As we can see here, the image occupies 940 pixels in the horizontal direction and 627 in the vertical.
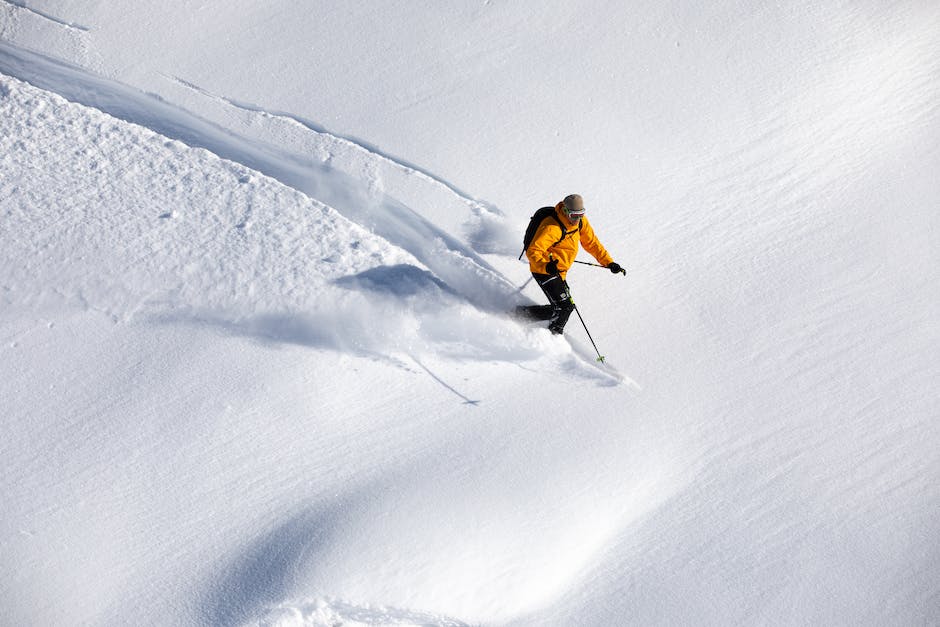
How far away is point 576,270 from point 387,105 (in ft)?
9.24

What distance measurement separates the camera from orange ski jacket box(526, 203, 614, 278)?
532 cm

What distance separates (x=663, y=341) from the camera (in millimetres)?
5914

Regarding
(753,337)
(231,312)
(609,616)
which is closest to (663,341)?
(753,337)

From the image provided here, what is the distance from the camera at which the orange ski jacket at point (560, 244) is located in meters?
5.32

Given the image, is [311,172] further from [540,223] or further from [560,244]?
[560,244]

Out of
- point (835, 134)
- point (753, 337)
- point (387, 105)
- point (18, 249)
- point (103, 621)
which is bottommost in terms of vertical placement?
point (103, 621)

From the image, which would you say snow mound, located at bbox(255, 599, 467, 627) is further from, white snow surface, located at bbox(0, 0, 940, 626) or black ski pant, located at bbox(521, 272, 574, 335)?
black ski pant, located at bbox(521, 272, 574, 335)

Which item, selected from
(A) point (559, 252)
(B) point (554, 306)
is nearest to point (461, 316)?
(B) point (554, 306)

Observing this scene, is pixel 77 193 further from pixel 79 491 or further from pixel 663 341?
pixel 663 341

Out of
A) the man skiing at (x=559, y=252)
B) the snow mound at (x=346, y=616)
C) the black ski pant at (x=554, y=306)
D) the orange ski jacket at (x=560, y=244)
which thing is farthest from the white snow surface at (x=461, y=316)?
the orange ski jacket at (x=560, y=244)

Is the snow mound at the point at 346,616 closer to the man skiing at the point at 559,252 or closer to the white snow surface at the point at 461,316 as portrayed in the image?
the white snow surface at the point at 461,316

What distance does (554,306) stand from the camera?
550 cm

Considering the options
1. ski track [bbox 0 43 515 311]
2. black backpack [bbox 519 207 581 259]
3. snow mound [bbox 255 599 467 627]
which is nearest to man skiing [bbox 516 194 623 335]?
black backpack [bbox 519 207 581 259]

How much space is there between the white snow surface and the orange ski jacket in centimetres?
65
